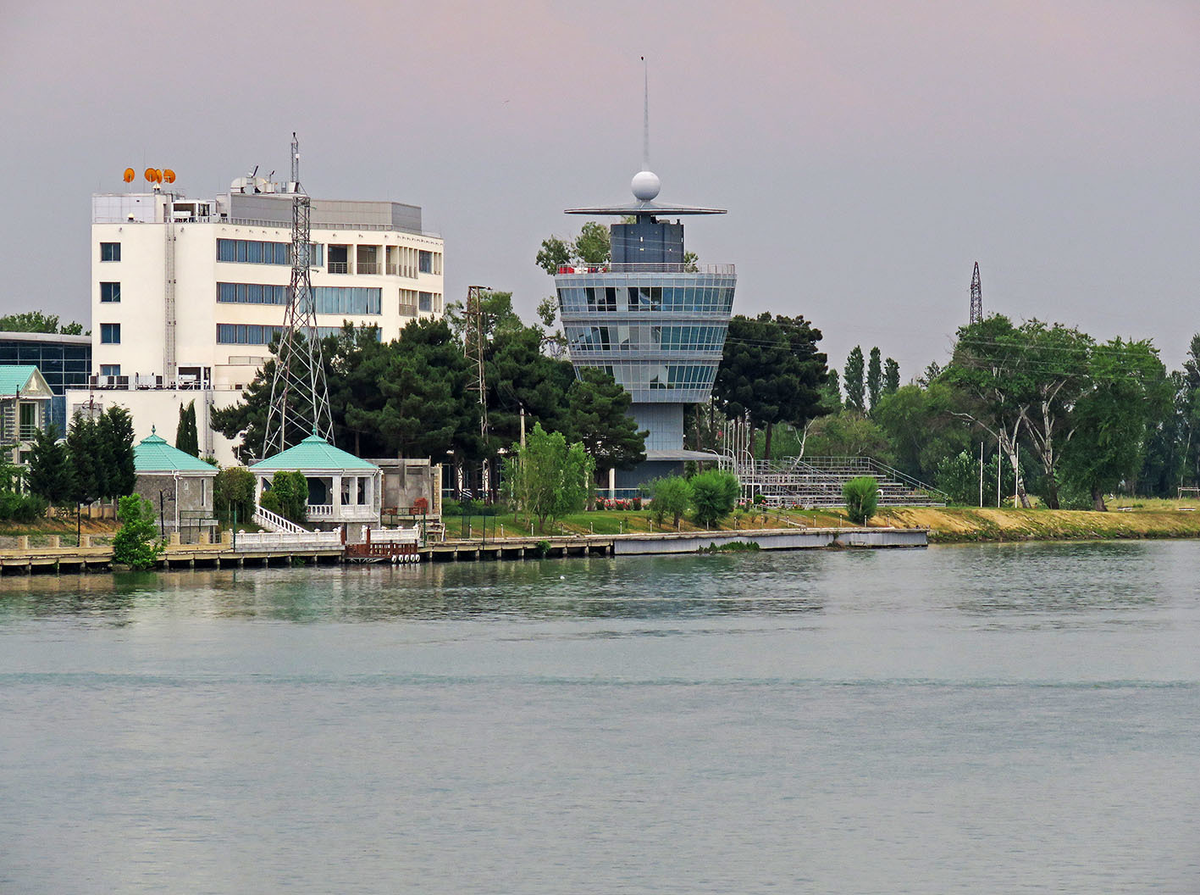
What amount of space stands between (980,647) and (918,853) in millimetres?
32263

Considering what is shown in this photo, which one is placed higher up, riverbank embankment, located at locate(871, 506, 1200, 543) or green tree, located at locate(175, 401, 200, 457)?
green tree, located at locate(175, 401, 200, 457)

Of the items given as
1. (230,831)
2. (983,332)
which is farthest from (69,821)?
(983,332)

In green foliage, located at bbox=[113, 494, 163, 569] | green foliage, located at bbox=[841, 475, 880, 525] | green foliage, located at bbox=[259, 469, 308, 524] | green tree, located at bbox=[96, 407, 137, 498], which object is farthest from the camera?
green foliage, located at bbox=[841, 475, 880, 525]

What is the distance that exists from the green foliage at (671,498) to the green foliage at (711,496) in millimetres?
793

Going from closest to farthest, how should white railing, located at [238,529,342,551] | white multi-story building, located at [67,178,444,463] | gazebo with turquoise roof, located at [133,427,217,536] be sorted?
1. white railing, located at [238,529,342,551]
2. gazebo with turquoise roof, located at [133,427,217,536]
3. white multi-story building, located at [67,178,444,463]

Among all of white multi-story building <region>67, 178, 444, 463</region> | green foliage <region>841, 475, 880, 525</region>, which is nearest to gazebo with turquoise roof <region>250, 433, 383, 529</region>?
white multi-story building <region>67, 178, 444, 463</region>

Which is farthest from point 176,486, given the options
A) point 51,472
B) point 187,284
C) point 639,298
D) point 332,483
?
point 639,298

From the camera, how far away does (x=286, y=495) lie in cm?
11288

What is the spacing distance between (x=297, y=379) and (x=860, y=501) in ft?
151

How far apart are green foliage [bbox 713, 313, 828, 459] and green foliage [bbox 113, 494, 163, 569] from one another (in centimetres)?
8902

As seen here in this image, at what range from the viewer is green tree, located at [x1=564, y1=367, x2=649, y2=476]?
14300 cm

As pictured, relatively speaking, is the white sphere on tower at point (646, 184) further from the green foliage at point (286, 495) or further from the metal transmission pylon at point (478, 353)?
the green foliage at point (286, 495)

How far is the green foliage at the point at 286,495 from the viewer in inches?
4444

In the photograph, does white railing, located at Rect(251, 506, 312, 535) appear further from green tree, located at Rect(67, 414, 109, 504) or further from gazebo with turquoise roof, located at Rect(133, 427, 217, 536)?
green tree, located at Rect(67, 414, 109, 504)
